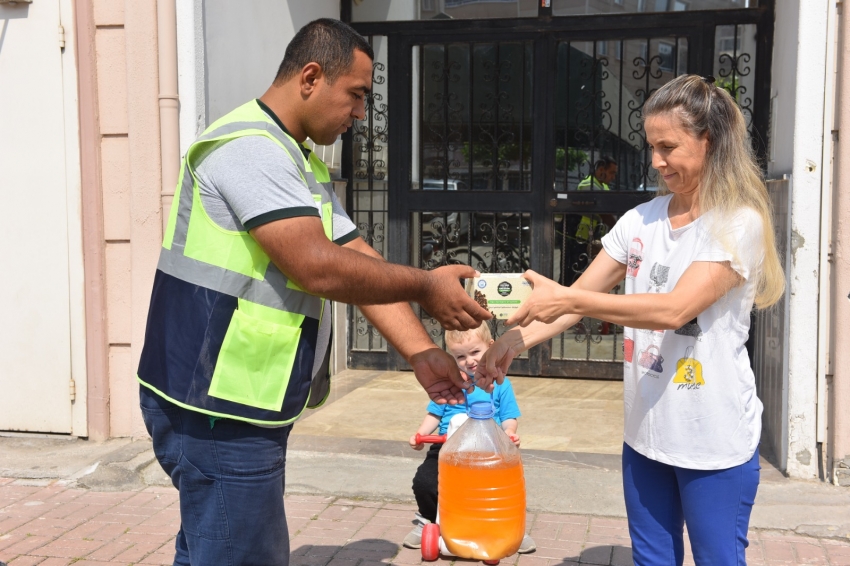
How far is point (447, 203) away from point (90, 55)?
10.5ft

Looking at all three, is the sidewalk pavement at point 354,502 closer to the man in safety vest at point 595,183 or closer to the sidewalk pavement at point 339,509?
the sidewalk pavement at point 339,509

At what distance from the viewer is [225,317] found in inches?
96.9

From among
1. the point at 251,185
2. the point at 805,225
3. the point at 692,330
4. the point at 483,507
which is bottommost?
the point at 483,507

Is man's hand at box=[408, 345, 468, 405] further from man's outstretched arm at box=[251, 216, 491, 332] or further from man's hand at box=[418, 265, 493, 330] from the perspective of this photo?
man's outstretched arm at box=[251, 216, 491, 332]

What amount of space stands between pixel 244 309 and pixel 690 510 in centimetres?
149

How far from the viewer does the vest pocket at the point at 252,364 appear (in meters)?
2.46

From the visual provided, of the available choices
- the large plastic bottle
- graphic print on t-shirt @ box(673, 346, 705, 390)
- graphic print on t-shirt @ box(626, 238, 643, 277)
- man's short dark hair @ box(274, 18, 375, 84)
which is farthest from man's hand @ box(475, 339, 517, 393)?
man's short dark hair @ box(274, 18, 375, 84)

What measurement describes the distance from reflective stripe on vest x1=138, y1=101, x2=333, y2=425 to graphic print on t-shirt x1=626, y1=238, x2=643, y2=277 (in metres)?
1.09

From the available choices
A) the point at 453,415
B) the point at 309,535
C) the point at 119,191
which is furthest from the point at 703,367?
the point at 119,191

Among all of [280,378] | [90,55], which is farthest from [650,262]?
[90,55]

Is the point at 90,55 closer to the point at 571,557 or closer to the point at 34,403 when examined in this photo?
the point at 34,403

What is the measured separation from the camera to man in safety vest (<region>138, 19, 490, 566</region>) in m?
2.42

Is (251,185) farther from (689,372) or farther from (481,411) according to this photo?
(689,372)

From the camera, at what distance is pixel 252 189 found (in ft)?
7.85
